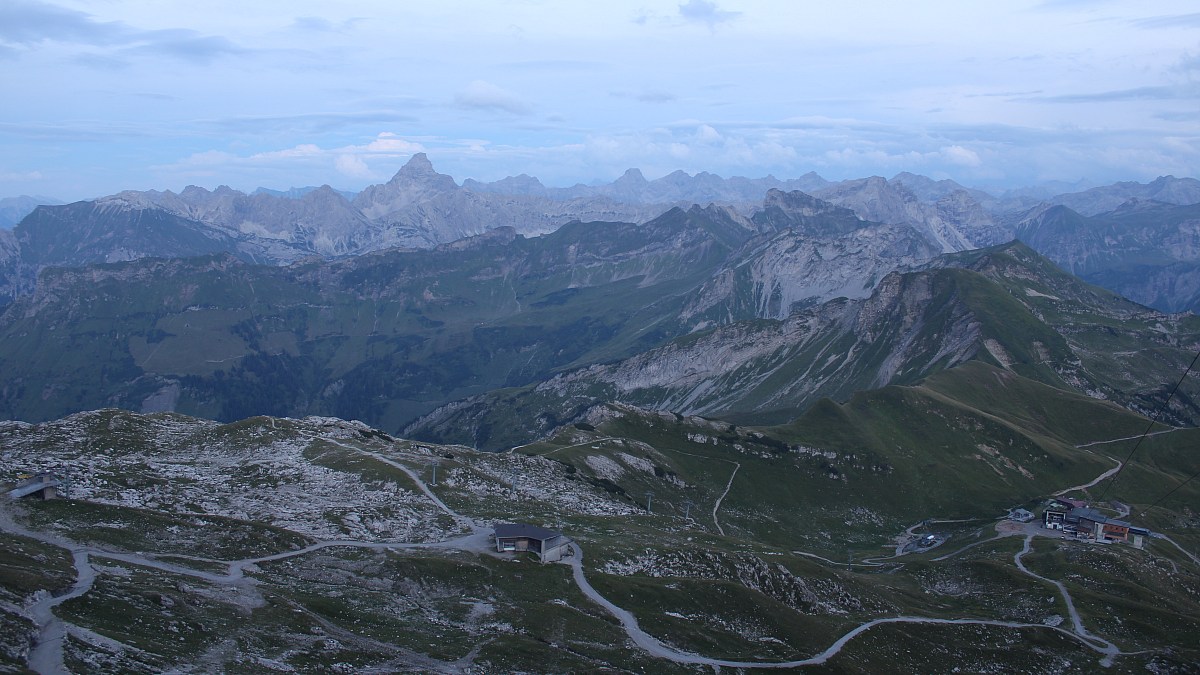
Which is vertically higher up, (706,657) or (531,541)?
(531,541)

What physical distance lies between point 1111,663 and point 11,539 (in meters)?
110

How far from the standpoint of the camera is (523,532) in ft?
314

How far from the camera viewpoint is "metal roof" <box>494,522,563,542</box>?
9500 centimetres

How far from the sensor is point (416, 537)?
98.2m

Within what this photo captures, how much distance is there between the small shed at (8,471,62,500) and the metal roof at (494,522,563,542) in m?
46.6

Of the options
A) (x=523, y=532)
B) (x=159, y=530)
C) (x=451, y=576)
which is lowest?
(x=451, y=576)

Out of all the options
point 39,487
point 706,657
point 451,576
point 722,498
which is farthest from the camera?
point 722,498

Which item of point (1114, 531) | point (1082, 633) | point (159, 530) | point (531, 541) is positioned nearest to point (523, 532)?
point (531, 541)

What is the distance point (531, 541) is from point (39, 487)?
168ft

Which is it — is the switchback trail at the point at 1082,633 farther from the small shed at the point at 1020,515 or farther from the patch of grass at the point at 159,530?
the patch of grass at the point at 159,530

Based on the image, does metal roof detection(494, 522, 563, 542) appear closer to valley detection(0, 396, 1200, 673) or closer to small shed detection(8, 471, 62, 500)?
valley detection(0, 396, 1200, 673)

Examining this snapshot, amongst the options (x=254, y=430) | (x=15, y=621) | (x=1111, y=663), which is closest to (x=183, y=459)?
(x=254, y=430)

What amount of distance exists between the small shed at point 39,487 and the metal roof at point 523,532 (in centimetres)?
4657

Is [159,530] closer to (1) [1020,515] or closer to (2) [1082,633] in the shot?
(2) [1082,633]
